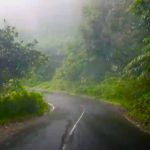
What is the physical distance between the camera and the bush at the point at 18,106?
91.7 ft

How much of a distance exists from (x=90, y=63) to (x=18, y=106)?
1422 inches

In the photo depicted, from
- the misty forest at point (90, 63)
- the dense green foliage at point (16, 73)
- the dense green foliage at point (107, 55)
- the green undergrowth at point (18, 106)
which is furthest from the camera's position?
the dense green foliage at point (107, 55)

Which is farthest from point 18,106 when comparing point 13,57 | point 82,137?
point 82,137

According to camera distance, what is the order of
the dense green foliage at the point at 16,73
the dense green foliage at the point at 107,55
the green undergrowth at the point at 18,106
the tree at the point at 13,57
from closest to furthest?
the green undergrowth at the point at 18,106, the dense green foliage at the point at 16,73, the tree at the point at 13,57, the dense green foliage at the point at 107,55

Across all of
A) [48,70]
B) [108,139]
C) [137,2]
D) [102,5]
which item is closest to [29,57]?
[137,2]

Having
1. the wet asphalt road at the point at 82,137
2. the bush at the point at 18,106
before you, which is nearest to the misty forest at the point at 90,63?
the bush at the point at 18,106

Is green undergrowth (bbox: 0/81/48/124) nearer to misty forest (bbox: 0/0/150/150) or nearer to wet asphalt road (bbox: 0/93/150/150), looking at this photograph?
misty forest (bbox: 0/0/150/150)

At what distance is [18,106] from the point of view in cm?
2955

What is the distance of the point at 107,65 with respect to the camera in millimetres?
60656

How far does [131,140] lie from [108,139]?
4.09 ft

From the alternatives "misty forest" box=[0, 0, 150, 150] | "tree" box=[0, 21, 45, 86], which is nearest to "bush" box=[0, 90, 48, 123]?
"misty forest" box=[0, 0, 150, 150]

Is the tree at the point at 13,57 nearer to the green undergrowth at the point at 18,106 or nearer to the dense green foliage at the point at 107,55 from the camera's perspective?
the green undergrowth at the point at 18,106

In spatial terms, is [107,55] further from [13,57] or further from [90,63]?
[13,57]

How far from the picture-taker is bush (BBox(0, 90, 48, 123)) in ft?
91.7
